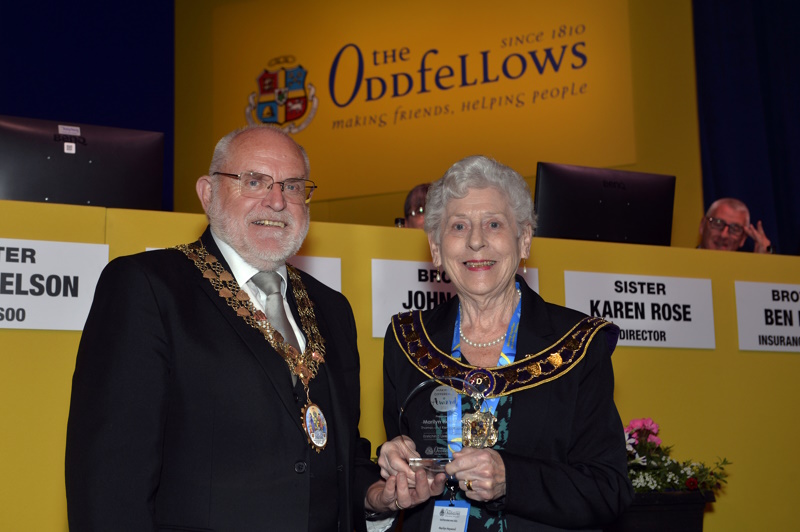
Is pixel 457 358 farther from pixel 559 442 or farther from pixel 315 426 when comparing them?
pixel 315 426

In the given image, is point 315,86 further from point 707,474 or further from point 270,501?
point 270,501

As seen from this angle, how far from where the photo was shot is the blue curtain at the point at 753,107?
7.45m

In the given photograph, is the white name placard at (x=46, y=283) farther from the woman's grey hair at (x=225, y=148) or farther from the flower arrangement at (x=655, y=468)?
the flower arrangement at (x=655, y=468)

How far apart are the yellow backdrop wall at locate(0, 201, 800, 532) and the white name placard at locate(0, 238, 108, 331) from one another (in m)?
0.04

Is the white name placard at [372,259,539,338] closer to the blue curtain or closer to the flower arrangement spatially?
the flower arrangement

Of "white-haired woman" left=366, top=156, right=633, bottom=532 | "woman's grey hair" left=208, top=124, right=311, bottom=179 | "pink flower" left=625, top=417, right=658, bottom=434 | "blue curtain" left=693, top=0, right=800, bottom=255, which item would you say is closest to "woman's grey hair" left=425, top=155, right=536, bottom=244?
"white-haired woman" left=366, top=156, right=633, bottom=532

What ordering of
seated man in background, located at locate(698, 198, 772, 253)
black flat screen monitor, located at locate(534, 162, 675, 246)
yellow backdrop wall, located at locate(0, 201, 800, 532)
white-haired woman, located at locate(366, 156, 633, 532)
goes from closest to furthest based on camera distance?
1. white-haired woman, located at locate(366, 156, 633, 532)
2. yellow backdrop wall, located at locate(0, 201, 800, 532)
3. black flat screen monitor, located at locate(534, 162, 675, 246)
4. seated man in background, located at locate(698, 198, 772, 253)

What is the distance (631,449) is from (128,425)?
7.78 feet

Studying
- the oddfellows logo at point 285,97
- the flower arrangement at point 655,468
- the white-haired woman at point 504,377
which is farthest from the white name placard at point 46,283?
the oddfellows logo at point 285,97

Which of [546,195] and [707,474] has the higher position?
[546,195]

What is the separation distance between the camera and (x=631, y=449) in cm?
395

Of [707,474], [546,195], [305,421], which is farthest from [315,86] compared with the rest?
[305,421]

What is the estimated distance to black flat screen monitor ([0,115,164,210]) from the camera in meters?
4.05

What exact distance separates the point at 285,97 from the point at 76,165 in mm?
5639
